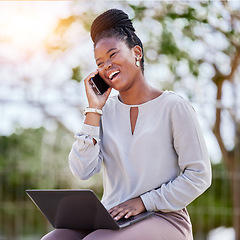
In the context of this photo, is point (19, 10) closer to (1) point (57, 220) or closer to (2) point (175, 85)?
(2) point (175, 85)

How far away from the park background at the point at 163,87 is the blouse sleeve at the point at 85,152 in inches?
91.5

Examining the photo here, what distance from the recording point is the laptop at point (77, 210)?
5.02 feet

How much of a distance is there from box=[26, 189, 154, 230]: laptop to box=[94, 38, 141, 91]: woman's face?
0.47 meters

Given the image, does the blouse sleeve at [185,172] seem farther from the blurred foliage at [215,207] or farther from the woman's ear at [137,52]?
the blurred foliage at [215,207]

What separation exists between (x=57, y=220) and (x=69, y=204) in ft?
0.54

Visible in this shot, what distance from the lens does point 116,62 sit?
1.79m

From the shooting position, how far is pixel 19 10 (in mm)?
5523

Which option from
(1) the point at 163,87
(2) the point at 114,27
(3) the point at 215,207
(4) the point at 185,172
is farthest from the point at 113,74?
(1) the point at 163,87

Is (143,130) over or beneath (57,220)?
over

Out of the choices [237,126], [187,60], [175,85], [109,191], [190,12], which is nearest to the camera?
[109,191]

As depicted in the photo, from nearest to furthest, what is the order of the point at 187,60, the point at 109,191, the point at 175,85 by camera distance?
the point at 109,191 < the point at 187,60 < the point at 175,85

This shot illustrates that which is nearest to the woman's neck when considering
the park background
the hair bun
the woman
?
the woman

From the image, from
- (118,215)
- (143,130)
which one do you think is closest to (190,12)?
(143,130)

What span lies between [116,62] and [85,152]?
13.6 inches
